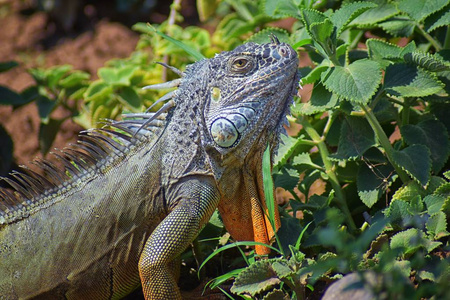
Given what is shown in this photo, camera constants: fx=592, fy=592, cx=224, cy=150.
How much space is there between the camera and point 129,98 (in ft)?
17.6

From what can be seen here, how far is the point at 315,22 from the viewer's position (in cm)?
345

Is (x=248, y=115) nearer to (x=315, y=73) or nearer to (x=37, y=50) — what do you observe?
(x=315, y=73)

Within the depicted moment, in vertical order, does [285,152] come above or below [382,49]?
below

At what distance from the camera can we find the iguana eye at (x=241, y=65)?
330cm

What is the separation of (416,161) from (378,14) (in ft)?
3.97

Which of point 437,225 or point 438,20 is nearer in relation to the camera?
point 437,225

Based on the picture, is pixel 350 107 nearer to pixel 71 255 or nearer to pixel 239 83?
pixel 239 83

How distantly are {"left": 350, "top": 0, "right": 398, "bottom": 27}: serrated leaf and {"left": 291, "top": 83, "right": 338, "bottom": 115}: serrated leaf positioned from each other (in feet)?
2.11

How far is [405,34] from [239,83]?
151 centimetres

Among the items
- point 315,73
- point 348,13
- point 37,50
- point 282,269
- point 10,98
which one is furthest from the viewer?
point 37,50

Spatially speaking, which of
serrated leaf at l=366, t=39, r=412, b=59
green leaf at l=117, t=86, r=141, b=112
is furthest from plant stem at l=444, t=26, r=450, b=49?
green leaf at l=117, t=86, r=141, b=112

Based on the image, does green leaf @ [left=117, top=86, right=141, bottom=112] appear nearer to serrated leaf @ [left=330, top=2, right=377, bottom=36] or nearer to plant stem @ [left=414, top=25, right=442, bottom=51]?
serrated leaf @ [left=330, top=2, right=377, bottom=36]

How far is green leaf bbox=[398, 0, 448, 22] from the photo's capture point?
378cm

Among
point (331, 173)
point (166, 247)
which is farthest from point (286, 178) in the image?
point (166, 247)
